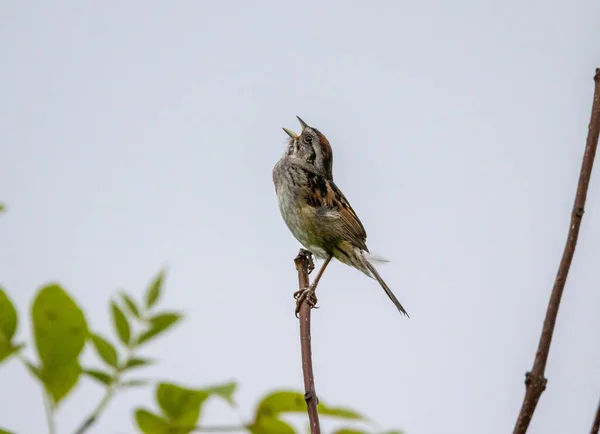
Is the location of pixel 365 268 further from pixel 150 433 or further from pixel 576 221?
pixel 150 433

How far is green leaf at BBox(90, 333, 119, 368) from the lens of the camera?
856 mm

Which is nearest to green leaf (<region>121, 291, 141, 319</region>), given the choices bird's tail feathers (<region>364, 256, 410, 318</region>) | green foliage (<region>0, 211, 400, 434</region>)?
green foliage (<region>0, 211, 400, 434</region>)

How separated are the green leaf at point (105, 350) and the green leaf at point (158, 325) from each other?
0.10 ft

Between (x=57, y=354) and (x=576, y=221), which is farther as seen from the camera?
(x=576, y=221)

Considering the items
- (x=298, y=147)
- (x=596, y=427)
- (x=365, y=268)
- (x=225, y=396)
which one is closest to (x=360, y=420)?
(x=225, y=396)

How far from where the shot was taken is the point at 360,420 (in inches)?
35.1

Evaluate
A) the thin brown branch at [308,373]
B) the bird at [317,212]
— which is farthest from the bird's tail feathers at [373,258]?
the thin brown branch at [308,373]

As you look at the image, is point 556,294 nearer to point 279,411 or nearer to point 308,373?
point 279,411

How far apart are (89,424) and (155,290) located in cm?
17

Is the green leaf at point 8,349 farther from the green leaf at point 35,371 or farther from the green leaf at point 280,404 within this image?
the green leaf at point 280,404

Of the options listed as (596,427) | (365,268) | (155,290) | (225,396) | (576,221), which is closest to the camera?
(225,396)

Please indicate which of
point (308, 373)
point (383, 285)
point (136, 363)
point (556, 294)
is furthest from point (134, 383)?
point (383, 285)

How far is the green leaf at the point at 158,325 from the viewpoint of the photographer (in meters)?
0.87

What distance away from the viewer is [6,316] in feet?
2.69
